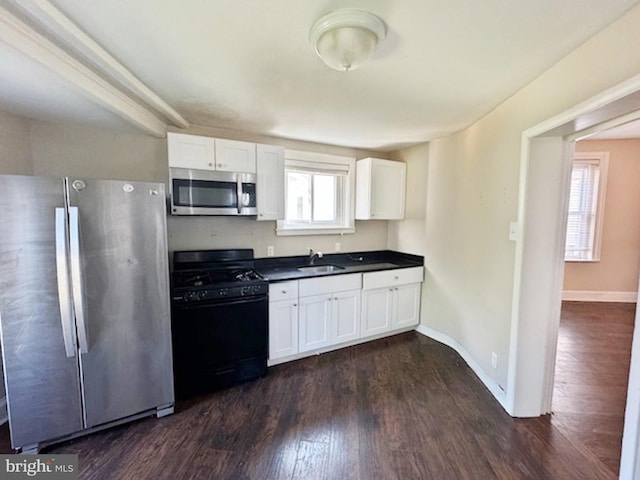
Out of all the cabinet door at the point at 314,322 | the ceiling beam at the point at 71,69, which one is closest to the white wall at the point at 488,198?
the cabinet door at the point at 314,322

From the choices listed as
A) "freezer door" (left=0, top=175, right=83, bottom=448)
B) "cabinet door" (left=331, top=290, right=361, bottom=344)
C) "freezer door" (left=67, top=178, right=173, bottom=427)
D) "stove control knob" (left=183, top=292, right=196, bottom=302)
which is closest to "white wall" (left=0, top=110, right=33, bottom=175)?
"freezer door" (left=0, top=175, right=83, bottom=448)

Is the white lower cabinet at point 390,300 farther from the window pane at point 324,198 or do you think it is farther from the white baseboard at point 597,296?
the white baseboard at point 597,296

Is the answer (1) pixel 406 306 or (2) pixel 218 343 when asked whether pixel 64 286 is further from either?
(1) pixel 406 306

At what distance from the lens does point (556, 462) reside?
5.78ft

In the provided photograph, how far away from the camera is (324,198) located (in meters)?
3.75

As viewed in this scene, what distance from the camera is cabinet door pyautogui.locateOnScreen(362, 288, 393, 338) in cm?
330

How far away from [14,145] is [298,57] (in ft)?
7.56

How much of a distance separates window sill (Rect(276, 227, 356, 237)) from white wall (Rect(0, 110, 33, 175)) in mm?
2177

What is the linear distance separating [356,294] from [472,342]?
1.21m

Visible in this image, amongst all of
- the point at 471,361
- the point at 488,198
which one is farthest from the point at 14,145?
the point at 471,361

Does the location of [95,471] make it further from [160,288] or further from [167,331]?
[160,288]

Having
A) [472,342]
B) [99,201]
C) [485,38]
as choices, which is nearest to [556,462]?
[472,342]

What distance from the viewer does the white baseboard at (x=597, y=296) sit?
4680 mm

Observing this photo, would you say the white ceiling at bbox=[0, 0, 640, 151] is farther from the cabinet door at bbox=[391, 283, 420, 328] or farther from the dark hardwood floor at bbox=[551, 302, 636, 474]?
the dark hardwood floor at bbox=[551, 302, 636, 474]
